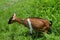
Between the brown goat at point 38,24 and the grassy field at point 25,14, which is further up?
Result: the brown goat at point 38,24

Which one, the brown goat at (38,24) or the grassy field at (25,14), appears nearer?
the brown goat at (38,24)

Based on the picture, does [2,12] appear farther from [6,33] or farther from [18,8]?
[6,33]

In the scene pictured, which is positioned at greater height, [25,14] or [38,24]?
[38,24]

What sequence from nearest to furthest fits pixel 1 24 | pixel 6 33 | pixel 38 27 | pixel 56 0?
pixel 38 27 < pixel 6 33 < pixel 1 24 < pixel 56 0

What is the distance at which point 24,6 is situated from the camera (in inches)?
432

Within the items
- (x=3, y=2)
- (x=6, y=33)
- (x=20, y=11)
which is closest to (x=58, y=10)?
(x=20, y=11)

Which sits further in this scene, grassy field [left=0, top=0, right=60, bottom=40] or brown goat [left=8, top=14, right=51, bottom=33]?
grassy field [left=0, top=0, right=60, bottom=40]

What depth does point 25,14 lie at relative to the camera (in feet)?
33.3

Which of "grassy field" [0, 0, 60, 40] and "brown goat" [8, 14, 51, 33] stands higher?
"brown goat" [8, 14, 51, 33]

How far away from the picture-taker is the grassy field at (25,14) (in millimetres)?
8516

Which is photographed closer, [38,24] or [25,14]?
[38,24]

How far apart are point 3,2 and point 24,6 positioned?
4.22 feet

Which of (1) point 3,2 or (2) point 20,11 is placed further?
(1) point 3,2

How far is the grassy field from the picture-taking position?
852cm
